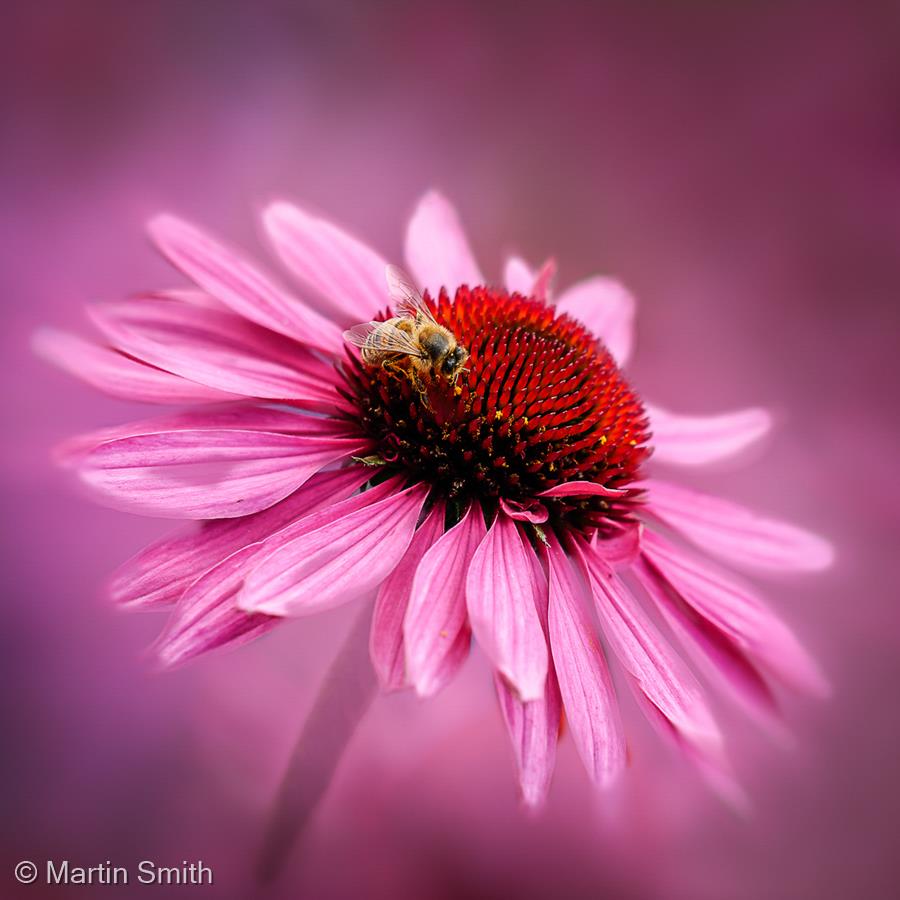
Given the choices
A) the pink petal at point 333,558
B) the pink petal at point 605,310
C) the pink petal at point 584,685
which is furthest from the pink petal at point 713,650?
the pink petal at point 605,310

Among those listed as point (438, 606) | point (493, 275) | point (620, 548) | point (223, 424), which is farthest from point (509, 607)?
point (493, 275)

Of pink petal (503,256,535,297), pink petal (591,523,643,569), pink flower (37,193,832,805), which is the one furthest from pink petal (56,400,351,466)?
pink petal (503,256,535,297)

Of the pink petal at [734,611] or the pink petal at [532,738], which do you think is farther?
the pink petal at [734,611]

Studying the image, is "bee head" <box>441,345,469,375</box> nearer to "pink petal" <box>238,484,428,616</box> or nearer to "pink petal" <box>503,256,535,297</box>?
"pink petal" <box>238,484,428,616</box>

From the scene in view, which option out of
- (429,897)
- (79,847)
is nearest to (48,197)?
(79,847)

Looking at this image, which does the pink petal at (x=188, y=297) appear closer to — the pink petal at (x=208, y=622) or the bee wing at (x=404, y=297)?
the bee wing at (x=404, y=297)

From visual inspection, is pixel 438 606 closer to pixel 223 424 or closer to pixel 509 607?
pixel 509 607

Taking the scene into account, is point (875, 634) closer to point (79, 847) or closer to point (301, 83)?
point (79, 847)
